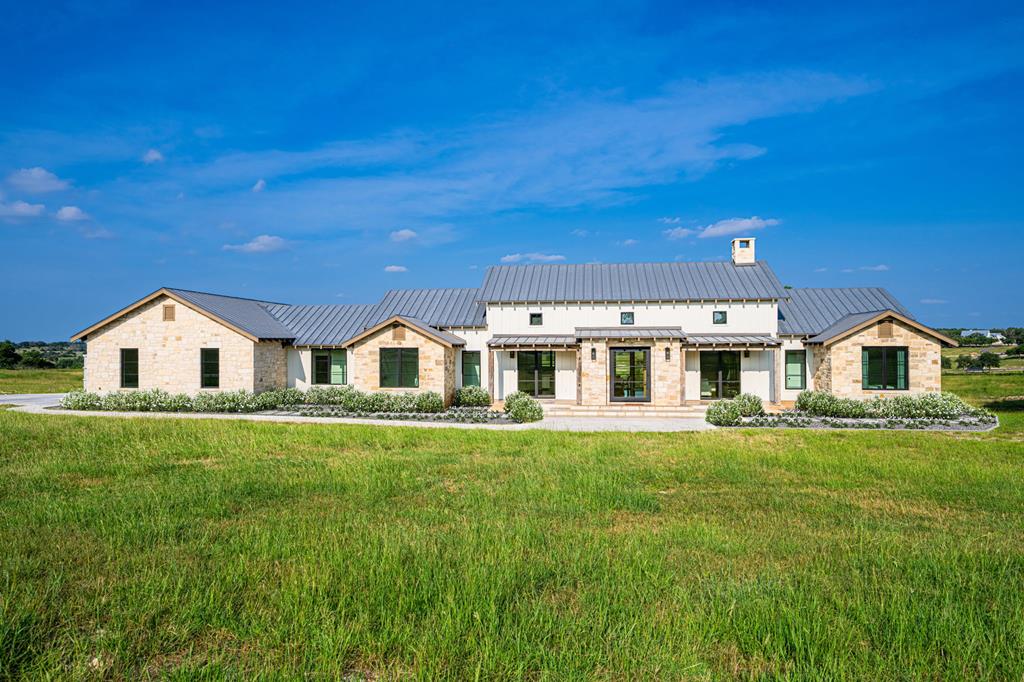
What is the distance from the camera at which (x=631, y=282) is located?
84.5 ft

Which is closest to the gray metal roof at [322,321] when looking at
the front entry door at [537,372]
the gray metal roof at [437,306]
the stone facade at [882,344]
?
the gray metal roof at [437,306]

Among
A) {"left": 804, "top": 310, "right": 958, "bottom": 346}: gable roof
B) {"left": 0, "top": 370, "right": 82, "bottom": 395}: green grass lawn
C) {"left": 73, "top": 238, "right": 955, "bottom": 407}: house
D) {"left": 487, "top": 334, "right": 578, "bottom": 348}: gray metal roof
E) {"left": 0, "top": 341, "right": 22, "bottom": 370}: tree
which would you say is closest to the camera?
{"left": 804, "top": 310, "right": 958, "bottom": 346}: gable roof

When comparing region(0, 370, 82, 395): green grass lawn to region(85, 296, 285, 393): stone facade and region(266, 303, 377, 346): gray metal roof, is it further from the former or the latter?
region(266, 303, 377, 346): gray metal roof

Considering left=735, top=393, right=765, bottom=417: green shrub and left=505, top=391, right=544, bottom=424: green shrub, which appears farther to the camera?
left=735, top=393, right=765, bottom=417: green shrub

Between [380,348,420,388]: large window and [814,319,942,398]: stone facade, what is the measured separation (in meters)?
16.3

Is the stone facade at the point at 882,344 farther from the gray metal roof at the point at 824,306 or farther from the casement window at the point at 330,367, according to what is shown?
the casement window at the point at 330,367

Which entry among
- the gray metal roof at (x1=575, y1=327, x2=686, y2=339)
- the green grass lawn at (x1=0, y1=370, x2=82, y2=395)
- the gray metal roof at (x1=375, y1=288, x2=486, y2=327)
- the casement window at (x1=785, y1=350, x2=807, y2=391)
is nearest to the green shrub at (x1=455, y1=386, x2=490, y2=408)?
the gray metal roof at (x1=375, y1=288, x2=486, y2=327)

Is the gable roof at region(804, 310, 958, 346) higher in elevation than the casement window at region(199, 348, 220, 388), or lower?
higher

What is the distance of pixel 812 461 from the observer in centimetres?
1111

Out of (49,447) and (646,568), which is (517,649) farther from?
(49,447)

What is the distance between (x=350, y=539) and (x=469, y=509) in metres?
1.84

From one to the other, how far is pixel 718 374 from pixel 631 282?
17.9 ft

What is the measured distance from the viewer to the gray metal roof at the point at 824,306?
24312 millimetres

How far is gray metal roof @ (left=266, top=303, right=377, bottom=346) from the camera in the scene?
25.9 m
